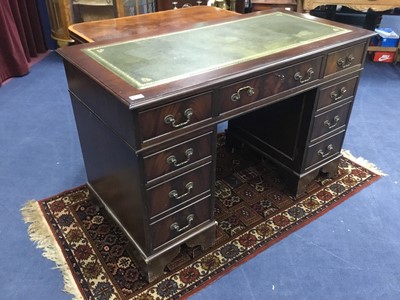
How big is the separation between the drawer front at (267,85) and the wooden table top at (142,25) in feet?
1.67

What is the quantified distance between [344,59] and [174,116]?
2.73 feet

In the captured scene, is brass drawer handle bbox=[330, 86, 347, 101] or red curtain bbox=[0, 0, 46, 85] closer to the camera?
brass drawer handle bbox=[330, 86, 347, 101]

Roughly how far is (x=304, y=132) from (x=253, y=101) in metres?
0.43

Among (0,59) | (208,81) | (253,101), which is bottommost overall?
(0,59)

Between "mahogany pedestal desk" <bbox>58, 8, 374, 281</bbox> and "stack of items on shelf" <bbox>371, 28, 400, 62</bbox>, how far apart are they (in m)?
1.81

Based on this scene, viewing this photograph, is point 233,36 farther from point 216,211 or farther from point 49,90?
point 49,90

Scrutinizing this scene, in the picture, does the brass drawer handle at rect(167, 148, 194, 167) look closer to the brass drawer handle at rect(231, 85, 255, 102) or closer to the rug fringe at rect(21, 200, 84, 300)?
the brass drawer handle at rect(231, 85, 255, 102)

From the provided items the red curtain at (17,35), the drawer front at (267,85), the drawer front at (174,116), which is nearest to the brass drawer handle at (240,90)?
the drawer front at (267,85)

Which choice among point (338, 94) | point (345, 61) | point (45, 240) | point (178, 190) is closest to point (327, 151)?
point (338, 94)

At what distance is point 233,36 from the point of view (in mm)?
1467

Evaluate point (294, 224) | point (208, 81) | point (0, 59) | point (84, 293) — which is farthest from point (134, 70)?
point (0, 59)

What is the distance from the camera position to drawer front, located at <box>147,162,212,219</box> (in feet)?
3.94

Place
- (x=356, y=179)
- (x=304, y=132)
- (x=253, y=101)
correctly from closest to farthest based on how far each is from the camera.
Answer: (x=253, y=101)
(x=304, y=132)
(x=356, y=179)

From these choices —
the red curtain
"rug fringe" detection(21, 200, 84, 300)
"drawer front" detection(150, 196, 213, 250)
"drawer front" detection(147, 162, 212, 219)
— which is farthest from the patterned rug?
the red curtain
